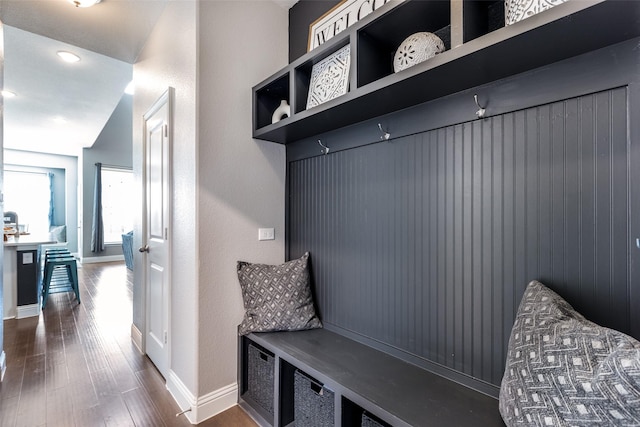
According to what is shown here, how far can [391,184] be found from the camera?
5.04 feet

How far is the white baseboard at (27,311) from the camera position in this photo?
11.4 feet

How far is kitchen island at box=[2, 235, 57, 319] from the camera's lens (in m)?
3.45

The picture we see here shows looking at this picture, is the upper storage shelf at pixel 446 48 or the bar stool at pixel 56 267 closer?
the upper storage shelf at pixel 446 48

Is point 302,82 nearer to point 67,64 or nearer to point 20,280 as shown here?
point 67,64

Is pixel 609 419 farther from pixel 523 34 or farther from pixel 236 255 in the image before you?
pixel 236 255

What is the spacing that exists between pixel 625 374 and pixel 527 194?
0.64m

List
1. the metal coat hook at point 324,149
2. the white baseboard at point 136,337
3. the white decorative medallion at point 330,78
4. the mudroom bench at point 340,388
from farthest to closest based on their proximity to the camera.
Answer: the white baseboard at point 136,337, the metal coat hook at point 324,149, the white decorative medallion at point 330,78, the mudroom bench at point 340,388

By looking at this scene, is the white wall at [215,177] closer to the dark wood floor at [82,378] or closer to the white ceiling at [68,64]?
the dark wood floor at [82,378]

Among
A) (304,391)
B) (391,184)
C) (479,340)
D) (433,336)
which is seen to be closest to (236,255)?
(304,391)

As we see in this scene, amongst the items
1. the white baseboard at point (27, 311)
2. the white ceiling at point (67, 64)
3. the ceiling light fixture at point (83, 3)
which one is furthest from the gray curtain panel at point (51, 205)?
the ceiling light fixture at point (83, 3)

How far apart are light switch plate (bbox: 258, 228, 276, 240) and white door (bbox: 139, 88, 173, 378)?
0.64 meters

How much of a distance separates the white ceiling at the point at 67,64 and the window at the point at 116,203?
1945 mm

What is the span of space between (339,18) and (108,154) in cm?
771

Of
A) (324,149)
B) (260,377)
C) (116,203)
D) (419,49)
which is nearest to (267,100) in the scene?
(324,149)
